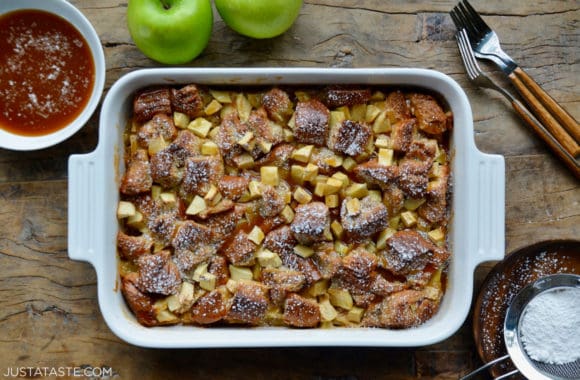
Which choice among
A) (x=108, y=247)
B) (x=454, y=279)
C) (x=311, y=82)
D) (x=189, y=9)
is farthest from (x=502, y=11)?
(x=108, y=247)

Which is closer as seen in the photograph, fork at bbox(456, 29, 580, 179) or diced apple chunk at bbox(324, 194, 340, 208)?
diced apple chunk at bbox(324, 194, 340, 208)

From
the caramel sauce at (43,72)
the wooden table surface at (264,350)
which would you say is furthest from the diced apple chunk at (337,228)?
the caramel sauce at (43,72)

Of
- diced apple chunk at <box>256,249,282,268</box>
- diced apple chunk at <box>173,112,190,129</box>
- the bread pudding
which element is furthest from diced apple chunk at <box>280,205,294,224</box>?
diced apple chunk at <box>173,112,190,129</box>

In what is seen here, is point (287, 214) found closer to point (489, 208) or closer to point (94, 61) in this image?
point (489, 208)

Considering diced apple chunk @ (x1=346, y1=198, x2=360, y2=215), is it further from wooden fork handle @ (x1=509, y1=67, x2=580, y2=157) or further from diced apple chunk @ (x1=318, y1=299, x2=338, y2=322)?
Result: wooden fork handle @ (x1=509, y1=67, x2=580, y2=157)

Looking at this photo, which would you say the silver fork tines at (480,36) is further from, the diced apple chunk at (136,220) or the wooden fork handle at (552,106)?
the diced apple chunk at (136,220)
